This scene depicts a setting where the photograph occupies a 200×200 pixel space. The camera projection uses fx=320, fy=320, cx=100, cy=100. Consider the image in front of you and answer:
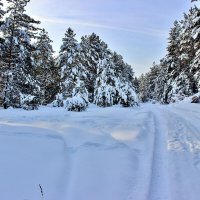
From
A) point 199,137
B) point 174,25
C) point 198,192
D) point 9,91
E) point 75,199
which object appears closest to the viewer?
point 75,199

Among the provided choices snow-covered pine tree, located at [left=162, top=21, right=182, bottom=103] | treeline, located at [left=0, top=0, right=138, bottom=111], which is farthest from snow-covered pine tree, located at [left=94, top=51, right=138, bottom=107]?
snow-covered pine tree, located at [left=162, top=21, right=182, bottom=103]

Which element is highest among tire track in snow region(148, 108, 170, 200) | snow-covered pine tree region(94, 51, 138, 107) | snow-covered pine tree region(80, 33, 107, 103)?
snow-covered pine tree region(80, 33, 107, 103)

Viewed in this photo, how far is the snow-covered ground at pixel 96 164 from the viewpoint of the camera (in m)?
4.96

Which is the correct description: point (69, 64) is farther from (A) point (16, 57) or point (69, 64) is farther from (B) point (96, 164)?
(B) point (96, 164)

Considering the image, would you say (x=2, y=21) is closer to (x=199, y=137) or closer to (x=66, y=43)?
(x=66, y=43)

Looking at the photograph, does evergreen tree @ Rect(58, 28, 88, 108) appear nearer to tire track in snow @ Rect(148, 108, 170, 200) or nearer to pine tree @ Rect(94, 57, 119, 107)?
pine tree @ Rect(94, 57, 119, 107)

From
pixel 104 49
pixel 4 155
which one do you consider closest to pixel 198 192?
pixel 4 155

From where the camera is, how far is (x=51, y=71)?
129 feet

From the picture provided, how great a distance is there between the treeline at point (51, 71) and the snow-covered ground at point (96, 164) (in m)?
10.3

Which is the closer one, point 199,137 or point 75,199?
point 75,199

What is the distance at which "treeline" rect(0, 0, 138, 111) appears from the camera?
80.1 ft

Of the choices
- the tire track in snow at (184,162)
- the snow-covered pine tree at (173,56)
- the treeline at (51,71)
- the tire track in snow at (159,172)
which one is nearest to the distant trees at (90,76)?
the treeline at (51,71)

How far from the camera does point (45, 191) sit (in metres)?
4.83

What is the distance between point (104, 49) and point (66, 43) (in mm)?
4594
